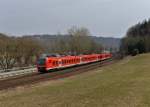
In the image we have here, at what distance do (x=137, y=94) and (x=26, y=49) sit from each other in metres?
46.9

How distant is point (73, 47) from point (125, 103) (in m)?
111

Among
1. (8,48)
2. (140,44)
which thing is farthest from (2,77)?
(140,44)

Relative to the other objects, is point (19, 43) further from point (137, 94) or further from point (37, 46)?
point (137, 94)

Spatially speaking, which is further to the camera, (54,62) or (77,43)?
(77,43)

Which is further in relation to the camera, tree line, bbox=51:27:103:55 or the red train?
tree line, bbox=51:27:103:55

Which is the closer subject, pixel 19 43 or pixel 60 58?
pixel 60 58

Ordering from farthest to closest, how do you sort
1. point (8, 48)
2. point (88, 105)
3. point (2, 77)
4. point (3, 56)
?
point (8, 48) → point (3, 56) → point (2, 77) → point (88, 105)

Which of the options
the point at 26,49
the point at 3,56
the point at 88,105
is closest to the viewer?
the point at 88,105

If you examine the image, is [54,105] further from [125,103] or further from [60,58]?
[60,58]

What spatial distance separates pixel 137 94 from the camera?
1473 cm

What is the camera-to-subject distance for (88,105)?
12219mm

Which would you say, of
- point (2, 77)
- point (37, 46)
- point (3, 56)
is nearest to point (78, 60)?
point (37, 46)

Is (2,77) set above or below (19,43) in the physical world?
below

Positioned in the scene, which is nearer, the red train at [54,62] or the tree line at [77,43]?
the red train at [54,62]
